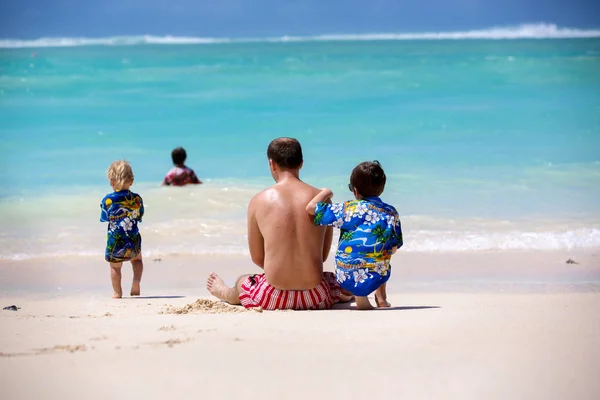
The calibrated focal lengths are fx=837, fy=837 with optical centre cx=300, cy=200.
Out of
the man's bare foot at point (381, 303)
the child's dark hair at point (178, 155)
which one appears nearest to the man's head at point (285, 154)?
the man's bare foot at point (381, 303)

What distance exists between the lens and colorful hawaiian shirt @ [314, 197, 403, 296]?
4293 millimetres

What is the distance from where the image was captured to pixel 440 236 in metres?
7.29

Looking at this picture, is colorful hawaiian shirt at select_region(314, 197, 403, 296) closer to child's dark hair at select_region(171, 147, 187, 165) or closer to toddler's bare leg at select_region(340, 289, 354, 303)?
toddler's bare leg at select_region(340, 289, 354, 303)

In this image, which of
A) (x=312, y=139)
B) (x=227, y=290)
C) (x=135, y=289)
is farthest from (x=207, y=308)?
(x=312, y=139)

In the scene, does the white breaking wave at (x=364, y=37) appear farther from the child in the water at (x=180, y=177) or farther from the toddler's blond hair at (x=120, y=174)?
the toddler's blond hair at (x=120, y=174)

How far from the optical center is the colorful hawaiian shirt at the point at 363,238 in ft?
14.1

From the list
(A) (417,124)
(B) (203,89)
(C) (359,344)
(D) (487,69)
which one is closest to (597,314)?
(C) (359,344)

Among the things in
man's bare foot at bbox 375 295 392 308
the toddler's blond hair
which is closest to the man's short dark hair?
man's bare foot at bbox 375 295 392 308

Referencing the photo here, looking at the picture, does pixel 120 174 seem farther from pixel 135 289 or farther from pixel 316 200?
pixel 316 200

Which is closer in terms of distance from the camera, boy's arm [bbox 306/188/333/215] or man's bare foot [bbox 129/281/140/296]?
boy's arm [bbox 306/188/333/215]

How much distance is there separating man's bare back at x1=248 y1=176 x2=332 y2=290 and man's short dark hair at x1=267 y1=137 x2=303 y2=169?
0.26 feet

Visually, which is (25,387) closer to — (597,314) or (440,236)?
(597,314)

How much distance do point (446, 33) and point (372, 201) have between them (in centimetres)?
3861

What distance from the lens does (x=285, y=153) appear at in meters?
4.38
